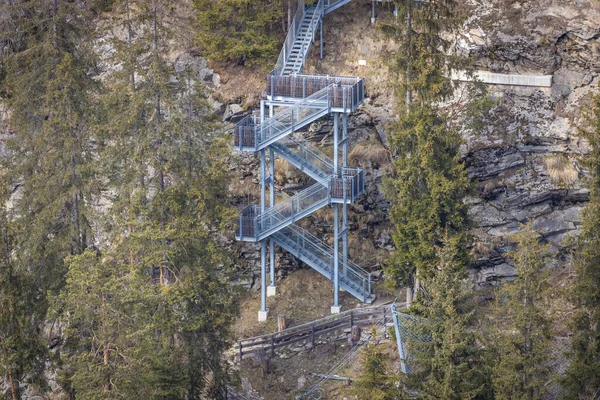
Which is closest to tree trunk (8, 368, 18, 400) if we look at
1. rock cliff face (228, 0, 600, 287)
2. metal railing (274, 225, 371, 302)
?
metal railing (274, 225, 371, 302)

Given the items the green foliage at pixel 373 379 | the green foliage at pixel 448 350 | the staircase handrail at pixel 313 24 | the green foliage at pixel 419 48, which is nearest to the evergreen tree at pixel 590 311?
the green foliage at pixel 448 350

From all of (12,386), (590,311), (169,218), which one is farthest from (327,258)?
(12,386)

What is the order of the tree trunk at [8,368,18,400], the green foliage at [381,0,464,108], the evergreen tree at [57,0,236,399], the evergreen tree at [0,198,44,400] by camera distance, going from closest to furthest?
the evergreen tree at [0,198,44,400], the tree trunk at [8,368,18,400], the evergreen tree at [57,0,236,399], the green foliage at [381,0,464,108]

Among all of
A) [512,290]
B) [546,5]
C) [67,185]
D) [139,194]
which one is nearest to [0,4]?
[67,185]

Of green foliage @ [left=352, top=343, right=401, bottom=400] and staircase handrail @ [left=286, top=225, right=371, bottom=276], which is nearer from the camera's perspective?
green foliage @ [left=352, top=343, right=401, bottom=400]

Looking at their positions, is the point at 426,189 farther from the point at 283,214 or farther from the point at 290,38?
the point at 290,38

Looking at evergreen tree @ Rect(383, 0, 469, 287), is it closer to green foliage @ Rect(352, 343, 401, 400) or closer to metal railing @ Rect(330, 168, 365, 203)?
metal railing @ Rect(330, 168, 365, 203)

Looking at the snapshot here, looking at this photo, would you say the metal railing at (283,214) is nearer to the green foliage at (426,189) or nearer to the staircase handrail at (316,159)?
the staircase handrail at (316,159)
